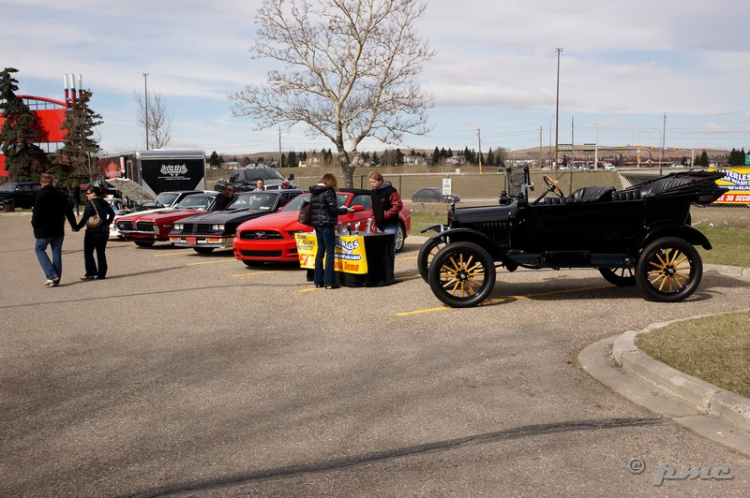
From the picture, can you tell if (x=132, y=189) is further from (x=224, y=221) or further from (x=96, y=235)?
(x=96, y=235)

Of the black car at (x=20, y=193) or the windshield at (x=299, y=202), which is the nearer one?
the windshield at (x=299, y=202)

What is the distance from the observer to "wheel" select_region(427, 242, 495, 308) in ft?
28.1

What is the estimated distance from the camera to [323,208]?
1023 cm

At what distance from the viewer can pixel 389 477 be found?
380 centimetres

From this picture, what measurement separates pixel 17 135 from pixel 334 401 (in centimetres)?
6099

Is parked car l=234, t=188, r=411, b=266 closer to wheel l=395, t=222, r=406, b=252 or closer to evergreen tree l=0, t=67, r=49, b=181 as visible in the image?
wheel l=395, t=222, r=406, b=252

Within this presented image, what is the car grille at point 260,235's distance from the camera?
40.4 ft

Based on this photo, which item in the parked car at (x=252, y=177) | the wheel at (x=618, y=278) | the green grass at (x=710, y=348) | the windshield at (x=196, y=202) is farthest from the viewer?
the parked car at (x=252, y=177)

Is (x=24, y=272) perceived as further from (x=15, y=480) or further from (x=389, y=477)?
(x=389, y=477)

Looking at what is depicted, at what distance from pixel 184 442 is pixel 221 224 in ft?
33.7

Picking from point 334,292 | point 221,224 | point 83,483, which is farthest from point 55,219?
point 83,483

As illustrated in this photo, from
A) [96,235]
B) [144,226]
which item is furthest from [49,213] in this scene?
[144,226]

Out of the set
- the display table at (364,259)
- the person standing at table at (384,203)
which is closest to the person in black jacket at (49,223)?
the display table at (364,259)

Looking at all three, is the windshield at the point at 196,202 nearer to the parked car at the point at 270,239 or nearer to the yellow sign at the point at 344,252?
the parked car at the point at 270,239
